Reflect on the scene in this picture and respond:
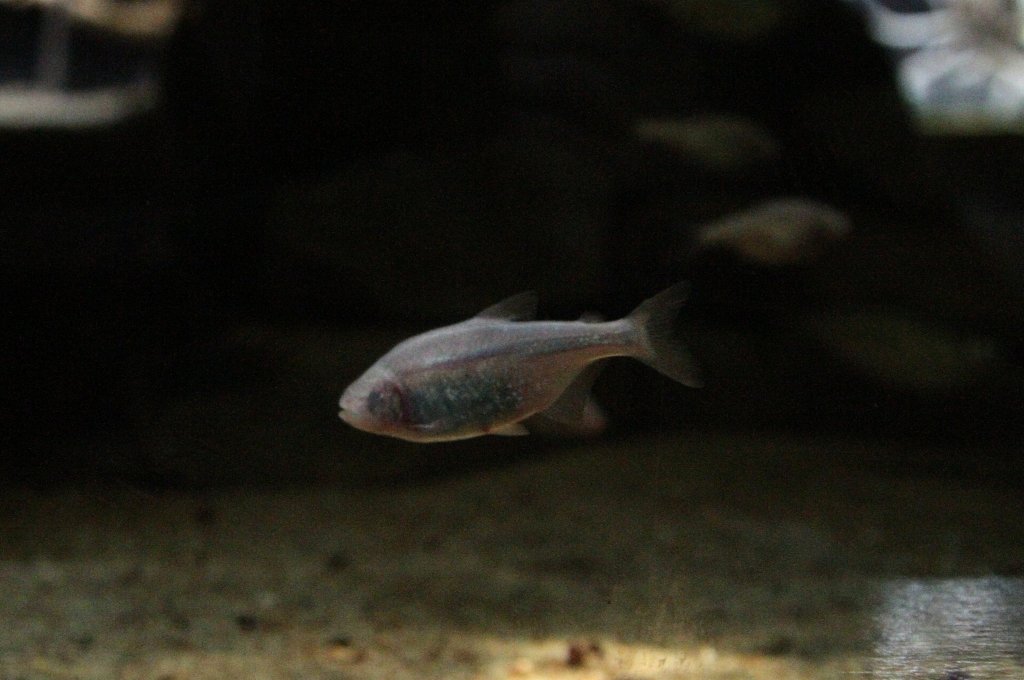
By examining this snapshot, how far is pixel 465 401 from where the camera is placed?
88.0 inches

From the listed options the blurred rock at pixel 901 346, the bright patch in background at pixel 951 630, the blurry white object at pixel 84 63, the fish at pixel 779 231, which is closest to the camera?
the bright patch in background at pixel 951 630

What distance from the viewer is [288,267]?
14.2 feet

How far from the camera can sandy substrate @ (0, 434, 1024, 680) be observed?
2.95 m

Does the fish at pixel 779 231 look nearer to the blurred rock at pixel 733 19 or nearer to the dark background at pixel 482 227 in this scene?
Answer: the dark background at pixel 482 227

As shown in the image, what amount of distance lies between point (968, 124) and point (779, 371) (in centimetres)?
132

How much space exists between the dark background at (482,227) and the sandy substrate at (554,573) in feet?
0.71

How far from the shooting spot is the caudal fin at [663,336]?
90.7 inches

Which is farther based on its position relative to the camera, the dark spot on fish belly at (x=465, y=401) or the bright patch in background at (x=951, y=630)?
the bright patch in background at (x=951, y=630)

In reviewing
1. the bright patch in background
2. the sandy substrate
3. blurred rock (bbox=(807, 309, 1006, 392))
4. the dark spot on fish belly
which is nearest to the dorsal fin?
the dark spot on fish belly

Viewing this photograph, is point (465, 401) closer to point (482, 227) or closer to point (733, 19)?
point (482, 227)

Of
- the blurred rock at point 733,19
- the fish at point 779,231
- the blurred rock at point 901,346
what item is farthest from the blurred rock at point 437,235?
the blurred rock at point 901,346

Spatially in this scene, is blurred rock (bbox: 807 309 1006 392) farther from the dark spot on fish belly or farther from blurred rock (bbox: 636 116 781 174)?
the dark spot on fish belly

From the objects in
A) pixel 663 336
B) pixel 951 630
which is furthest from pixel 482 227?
pixel 951 630

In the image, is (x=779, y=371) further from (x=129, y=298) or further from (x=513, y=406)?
(x=129, y=298)
